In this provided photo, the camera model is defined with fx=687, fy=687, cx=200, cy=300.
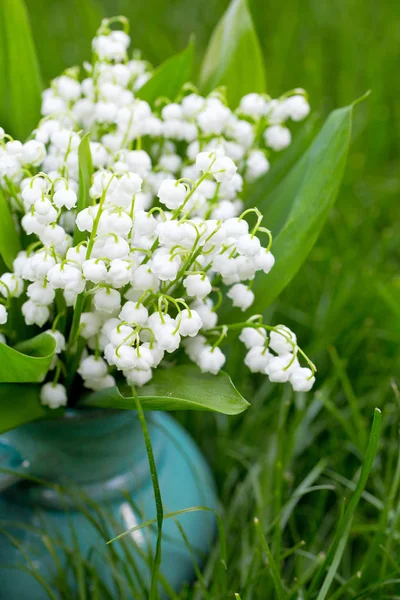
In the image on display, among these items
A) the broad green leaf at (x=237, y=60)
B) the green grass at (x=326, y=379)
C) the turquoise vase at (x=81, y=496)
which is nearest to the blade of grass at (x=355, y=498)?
the green grass at (x=326, y=379)

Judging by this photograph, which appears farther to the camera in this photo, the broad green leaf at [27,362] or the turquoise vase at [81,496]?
the turquoise vase at [81,496]

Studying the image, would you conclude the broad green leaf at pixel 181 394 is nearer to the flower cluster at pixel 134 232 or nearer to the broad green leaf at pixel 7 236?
the flower cluster at pixel 134 232

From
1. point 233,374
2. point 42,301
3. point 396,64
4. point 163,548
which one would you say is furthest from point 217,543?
point 396,64

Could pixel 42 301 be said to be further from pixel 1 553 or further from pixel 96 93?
pixel 1 553

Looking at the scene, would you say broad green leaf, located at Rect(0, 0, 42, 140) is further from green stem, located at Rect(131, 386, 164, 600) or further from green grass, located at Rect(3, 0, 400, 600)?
green stem, located at Rect(131, 386, 164, 600)

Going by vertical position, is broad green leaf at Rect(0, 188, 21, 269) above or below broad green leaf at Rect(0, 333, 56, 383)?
above

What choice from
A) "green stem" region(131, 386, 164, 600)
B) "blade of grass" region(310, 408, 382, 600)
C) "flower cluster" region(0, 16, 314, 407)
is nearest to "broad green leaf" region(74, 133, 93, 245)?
"flower cluster" region(0, 16, 314, 407)
